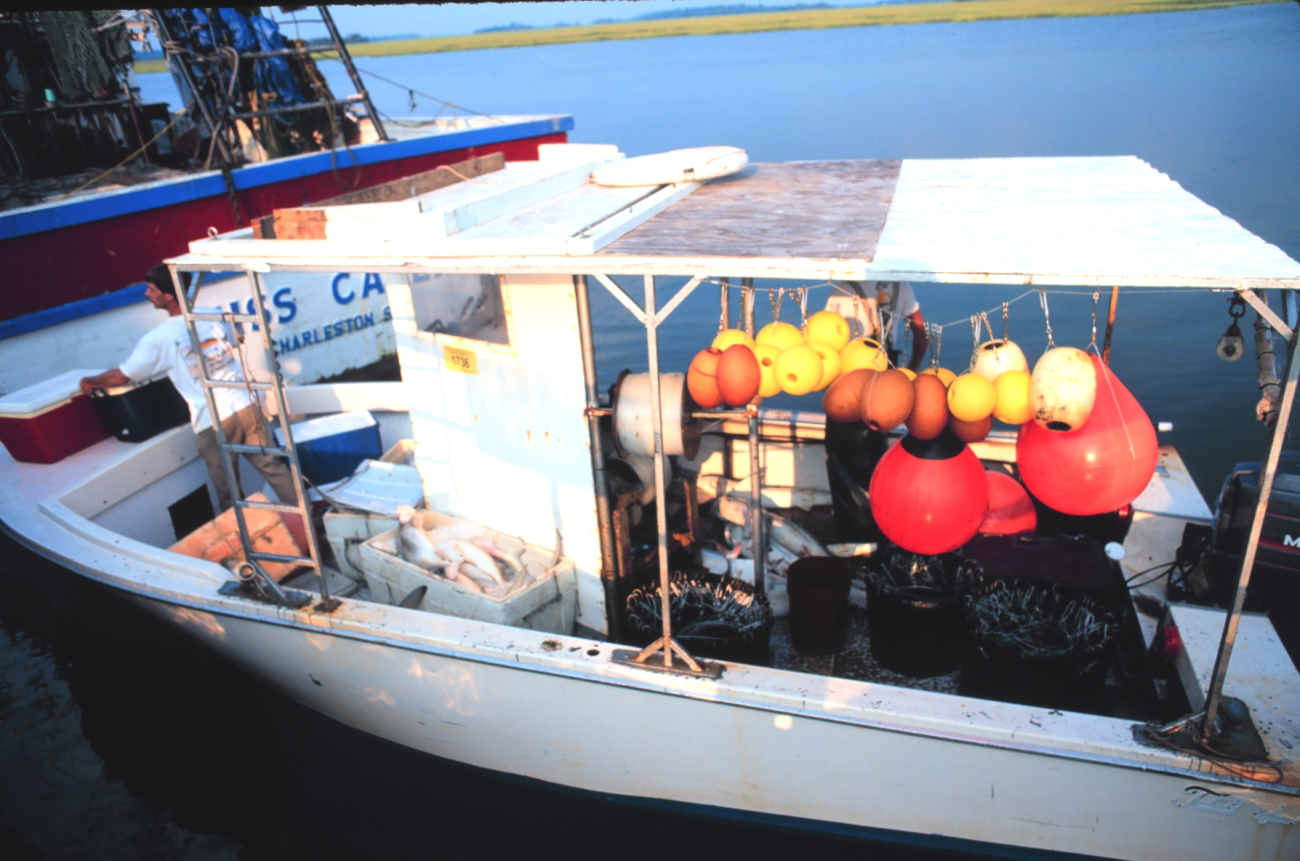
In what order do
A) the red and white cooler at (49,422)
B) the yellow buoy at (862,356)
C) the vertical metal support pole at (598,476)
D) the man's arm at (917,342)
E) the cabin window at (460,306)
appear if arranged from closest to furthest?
the yellow buoy at (862,356) < the vertical metal support pole at (598,476) < the cabin window at (460,306) < the man's arm at (917,342) < the red and white cooler at (49,422)

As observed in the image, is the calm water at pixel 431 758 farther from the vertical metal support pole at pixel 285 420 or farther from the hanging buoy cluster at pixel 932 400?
the hanging buoy cluster at pixel 932 400

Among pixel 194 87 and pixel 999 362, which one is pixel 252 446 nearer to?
pixel 999 362

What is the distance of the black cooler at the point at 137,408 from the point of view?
6.16 metres

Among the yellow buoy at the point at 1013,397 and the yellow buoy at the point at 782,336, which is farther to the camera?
the yellow buoy at the point at 782,336

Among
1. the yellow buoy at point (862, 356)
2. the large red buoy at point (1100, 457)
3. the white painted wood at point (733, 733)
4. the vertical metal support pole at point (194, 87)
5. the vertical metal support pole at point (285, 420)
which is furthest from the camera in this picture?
the vertical metal support pole at point (194, 87)

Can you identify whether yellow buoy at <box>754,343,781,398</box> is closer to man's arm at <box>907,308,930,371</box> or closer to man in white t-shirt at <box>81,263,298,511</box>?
man's arm at <box>907,308,930,371</box>

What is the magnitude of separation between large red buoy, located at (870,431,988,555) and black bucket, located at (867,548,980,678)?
781 mm

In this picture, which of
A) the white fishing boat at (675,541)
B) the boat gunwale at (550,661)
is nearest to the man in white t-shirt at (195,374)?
the white fishing boat at (675,541)

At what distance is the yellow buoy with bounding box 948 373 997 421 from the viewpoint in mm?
3219

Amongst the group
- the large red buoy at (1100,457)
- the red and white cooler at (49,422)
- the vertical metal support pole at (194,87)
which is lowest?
the red and white cooler at (49,422)

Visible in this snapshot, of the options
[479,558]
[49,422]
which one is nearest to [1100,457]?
[479,558]

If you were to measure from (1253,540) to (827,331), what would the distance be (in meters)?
1.85

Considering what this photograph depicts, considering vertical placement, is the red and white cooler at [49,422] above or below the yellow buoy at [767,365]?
below

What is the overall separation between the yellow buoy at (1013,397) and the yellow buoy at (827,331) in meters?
0.84
